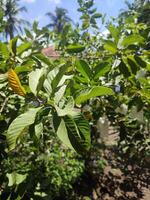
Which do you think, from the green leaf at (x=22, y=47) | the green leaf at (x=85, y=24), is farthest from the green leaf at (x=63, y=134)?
the green leaf at (x=85, y=24)

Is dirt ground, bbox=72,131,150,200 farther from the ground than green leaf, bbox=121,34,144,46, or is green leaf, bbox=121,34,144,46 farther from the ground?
green leaf, bbox=121,34,144,46

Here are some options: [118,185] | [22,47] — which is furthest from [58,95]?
[118,185]

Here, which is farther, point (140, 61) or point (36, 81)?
point (140, 61)

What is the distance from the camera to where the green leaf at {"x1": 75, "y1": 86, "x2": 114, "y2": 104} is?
0.97 m

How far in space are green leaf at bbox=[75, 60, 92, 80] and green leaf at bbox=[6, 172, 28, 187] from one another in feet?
2.97

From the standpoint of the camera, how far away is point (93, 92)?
3.23ft

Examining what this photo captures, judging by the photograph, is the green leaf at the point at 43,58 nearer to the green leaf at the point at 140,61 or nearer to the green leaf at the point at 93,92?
the green leaf at the point at 140,61

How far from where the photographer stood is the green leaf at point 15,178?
79.9 inches

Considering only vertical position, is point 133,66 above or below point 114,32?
below

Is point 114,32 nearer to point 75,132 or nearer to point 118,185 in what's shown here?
point 75,132

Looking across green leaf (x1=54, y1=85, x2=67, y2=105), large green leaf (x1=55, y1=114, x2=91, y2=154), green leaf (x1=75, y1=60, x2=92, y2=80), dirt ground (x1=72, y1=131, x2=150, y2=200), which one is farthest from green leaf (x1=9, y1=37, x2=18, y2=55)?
dirt ground (x1=72, y1=131, x2=150, y2=200)

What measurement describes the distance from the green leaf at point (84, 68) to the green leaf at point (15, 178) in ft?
2.97

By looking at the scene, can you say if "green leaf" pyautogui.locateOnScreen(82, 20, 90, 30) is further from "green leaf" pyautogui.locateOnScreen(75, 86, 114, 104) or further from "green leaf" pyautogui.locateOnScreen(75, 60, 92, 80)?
"green leaf" pyautogui.locateOnScreen(75, 86, 114, 104)

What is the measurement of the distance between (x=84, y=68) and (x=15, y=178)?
0.98 metres
